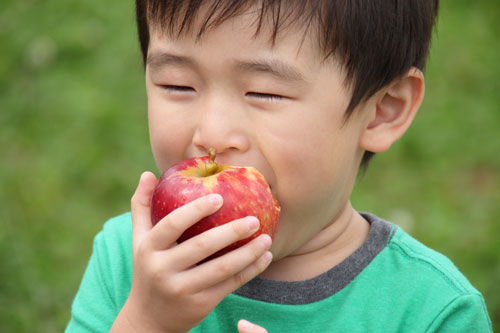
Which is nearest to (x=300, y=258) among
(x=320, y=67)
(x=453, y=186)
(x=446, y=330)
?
(x=446, y=330)

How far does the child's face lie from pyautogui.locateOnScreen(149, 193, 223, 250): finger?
0.21m

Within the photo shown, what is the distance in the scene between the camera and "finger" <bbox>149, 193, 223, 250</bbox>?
57.2 inches

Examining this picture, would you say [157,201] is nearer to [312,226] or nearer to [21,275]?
[312,226]

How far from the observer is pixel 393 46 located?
1.88 meters

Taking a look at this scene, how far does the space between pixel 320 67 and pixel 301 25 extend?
0.36ft

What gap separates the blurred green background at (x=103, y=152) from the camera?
10.0 ft

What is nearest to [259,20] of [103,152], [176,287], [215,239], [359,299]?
[215,239]

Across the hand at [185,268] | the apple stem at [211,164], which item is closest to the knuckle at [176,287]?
the hand at [185,268]

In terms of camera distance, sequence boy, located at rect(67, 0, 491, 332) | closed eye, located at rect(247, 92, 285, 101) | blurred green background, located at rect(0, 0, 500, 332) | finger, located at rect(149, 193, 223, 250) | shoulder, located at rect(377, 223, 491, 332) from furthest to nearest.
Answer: blurred green background, located at rect(0, 0, 500, 332)
shoulder, located at rect(377, 223, 491, 332)
closed eye, located at rect(247, 92, 285, 101)
boy, located at rect(67, 0, 491, 332)
finger, located at rect(149, 193, 223, 250)

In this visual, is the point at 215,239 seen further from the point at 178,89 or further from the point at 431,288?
the point at 431,288

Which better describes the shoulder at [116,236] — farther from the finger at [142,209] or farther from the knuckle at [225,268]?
the knuckle at [225,268]

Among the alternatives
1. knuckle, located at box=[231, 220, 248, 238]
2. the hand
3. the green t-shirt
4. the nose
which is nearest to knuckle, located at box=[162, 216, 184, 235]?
the hand

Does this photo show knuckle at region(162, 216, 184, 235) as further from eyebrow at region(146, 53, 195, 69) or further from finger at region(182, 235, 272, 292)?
eyebrow at region(146, 53, 195, 69)

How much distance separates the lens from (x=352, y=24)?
175cm
